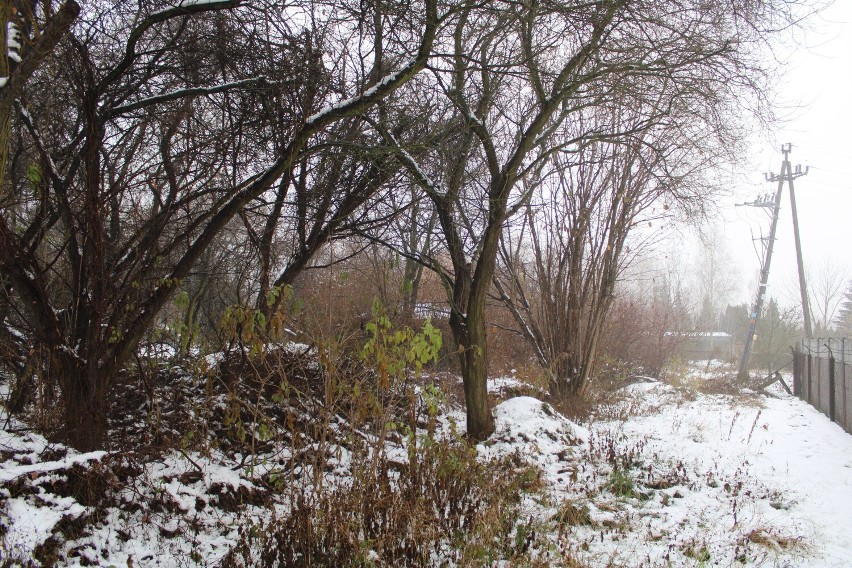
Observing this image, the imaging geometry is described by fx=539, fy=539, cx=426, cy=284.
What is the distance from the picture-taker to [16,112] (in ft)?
13.9

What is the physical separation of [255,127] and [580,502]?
449 cm

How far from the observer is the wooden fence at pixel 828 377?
29.3 ft

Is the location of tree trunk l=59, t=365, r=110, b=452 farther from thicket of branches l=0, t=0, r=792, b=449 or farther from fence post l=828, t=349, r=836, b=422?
fence post l=828, t=349, r=836, b=422

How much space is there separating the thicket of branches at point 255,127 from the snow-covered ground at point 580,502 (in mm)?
625

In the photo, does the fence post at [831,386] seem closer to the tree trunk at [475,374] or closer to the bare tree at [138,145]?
the tree trunk at [475,374]

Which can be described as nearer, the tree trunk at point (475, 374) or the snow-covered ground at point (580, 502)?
the snow-covered ground at point (580, 502)

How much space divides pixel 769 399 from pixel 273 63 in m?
13.8

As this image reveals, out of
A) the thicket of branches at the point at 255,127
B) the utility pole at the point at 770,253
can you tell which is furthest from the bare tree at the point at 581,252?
the utility pole at the point at 770,253

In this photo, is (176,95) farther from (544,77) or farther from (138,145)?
(544,77)

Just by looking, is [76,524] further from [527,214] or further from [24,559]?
[527,214]

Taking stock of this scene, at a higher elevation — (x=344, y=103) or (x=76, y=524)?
(x=344, y=103)

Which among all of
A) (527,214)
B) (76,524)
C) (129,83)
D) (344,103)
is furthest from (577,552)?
(527,214)

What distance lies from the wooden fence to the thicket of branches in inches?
174

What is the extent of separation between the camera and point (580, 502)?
15.6 feet
